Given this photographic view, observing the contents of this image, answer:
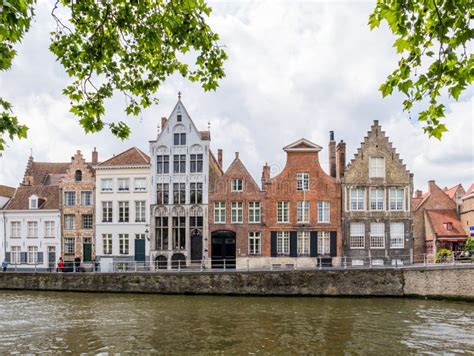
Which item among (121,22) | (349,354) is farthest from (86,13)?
(349,354)

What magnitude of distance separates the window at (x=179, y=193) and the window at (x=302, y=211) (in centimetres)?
901

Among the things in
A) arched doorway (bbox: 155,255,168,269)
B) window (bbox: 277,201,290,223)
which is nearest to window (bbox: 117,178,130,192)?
arched doorway (bbox: 155,255,168,269)

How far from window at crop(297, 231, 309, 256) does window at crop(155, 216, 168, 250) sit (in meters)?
10.4

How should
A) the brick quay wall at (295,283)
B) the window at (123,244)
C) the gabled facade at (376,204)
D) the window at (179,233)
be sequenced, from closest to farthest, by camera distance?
the brick quay wall at (295,283), the gabled facade at (376,204), the window at (179,233), the window at (123,244)

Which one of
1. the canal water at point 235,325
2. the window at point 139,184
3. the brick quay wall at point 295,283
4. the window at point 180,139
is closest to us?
the canal water at point 235,325

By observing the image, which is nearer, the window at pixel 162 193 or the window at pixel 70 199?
the window at pixel 162 193

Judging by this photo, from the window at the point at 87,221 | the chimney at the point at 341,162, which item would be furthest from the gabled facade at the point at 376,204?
the window at the point at 87,221

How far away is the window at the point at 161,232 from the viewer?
118 feet

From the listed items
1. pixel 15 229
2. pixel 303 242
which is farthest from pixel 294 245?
pixel 15 229

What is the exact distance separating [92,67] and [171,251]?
2998 cm

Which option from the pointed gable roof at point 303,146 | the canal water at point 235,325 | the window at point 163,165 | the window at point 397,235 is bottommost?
the canal water at point 235,325

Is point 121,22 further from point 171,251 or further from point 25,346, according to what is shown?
point 171,251

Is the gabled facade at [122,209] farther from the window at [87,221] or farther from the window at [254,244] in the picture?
the window at [254,244]

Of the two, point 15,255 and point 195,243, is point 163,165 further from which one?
point 15,255
